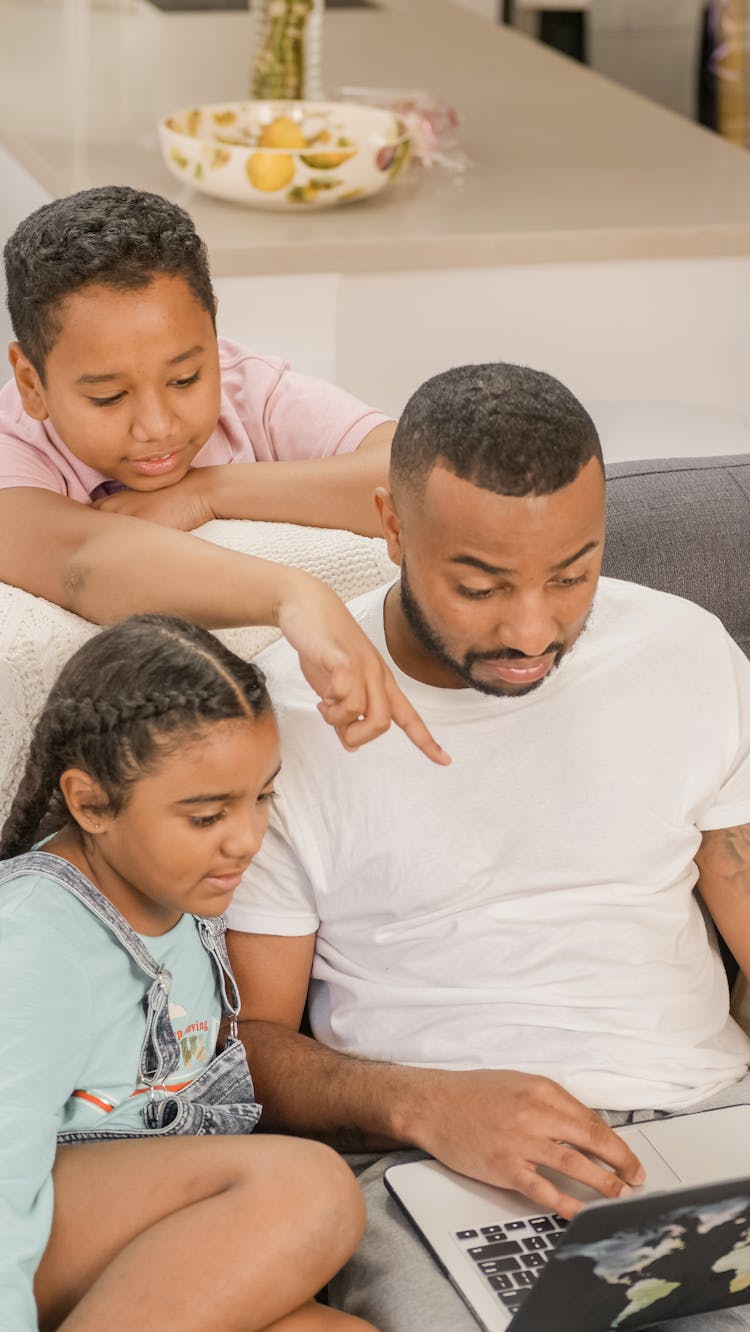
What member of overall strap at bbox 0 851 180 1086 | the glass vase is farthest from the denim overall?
the glass vase

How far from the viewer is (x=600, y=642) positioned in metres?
1.54

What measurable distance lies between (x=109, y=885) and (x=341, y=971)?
263 millimetres

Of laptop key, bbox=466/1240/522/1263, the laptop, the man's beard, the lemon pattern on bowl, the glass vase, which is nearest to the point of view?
the laptop

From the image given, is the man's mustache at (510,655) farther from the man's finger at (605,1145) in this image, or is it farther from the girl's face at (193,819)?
the man's finger at (605,1145)

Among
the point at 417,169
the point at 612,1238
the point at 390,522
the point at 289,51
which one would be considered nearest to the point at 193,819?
the point at 390,522

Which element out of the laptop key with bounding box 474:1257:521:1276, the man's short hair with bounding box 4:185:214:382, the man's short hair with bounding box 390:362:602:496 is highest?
the man's short hair with bounding box 4:185:214:382

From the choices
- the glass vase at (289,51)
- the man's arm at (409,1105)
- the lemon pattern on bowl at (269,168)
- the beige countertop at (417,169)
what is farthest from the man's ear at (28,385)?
the glass vase at (289,51)

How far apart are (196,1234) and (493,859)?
0.42m

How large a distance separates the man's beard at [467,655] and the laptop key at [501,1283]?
46 centimetres

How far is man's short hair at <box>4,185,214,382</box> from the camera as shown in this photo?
4.99 feet

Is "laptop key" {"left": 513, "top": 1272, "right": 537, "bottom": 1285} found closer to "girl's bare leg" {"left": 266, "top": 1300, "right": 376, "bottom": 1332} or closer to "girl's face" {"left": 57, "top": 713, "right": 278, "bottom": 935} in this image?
"girl's bare leg" {"left": 266, "top": 1300, "right": 376, "bottom": 1332}

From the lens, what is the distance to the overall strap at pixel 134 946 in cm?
134

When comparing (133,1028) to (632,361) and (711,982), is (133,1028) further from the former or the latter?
(632,361)

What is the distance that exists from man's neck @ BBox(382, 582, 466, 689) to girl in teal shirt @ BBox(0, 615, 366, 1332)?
17cm
